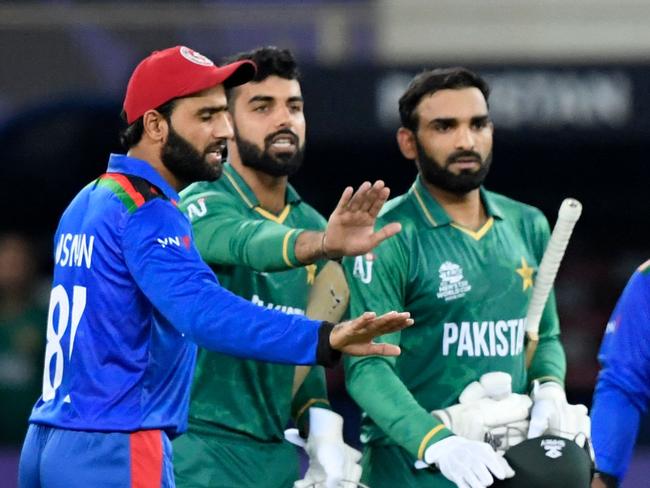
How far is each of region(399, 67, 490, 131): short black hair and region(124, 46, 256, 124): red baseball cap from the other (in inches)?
39.0

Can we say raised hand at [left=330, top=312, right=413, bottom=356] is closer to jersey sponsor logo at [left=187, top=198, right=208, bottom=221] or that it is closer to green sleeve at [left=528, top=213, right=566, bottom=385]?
jersey sponsor logo at [left=187, top=198, right=208, bottom=221]

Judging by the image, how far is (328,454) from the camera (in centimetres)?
539

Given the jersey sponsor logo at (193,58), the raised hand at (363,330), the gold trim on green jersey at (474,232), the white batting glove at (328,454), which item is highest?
the jersey sponsor logo at (193,58)

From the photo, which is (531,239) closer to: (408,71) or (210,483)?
(210,483)

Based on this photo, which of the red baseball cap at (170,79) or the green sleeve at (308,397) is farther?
the green sleeve at (308,397)

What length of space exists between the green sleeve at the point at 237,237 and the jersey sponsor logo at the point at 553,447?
941mm

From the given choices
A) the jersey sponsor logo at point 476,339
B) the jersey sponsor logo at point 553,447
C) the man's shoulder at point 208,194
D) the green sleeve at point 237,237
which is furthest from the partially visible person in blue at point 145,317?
the jersey sponsor logo at point 553,447

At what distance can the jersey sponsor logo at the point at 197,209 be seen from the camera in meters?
5.37

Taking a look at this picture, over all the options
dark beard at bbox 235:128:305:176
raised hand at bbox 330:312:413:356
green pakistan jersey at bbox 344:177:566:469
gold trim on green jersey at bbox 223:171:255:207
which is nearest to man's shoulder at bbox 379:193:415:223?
green pakistan jersey at bbox 344:177:566:469

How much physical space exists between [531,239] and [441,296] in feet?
1.50

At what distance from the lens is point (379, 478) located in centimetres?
549

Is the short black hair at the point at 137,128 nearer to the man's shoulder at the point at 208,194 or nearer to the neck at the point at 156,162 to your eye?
the neck at the point at 156,162

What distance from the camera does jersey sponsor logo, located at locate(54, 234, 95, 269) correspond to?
451 centimetres

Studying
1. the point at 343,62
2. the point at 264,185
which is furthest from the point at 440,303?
the point at 343,62
